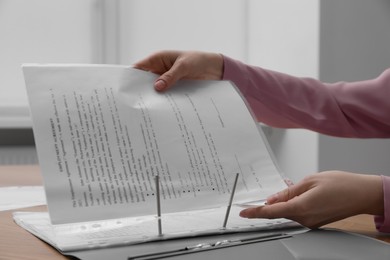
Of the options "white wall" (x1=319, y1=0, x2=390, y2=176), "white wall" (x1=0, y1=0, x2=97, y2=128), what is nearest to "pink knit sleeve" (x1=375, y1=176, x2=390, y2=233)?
"white wall" (x1=319, y1=0, x2=390, y2=176)

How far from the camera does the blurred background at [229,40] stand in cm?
199

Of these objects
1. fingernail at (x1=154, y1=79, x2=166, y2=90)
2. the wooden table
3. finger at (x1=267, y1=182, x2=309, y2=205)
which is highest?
fingernail at (x1=154, y1=79, x2=166, y2=90)

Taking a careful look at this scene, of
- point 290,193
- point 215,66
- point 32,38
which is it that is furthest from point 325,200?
point 32,38

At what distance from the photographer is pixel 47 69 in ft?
2.13

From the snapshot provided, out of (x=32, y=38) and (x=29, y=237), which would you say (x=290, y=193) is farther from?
(x=32, y=38)

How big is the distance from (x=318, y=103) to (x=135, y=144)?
54 centimetres

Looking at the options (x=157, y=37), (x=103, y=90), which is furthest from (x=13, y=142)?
(x=103, y=90)

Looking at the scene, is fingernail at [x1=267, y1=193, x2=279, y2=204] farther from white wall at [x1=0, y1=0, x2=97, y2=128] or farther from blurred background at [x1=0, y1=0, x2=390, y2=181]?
white wall at [x1=0, y1=0, x2=97, y2=128]

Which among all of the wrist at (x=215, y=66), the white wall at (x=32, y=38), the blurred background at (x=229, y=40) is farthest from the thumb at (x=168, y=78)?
the white wall at (x=32, y=38)

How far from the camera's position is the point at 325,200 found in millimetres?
591

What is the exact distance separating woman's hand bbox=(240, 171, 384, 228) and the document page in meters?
0.05

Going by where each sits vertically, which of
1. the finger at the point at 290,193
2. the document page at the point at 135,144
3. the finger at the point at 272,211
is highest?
the document page at the point at 135,144

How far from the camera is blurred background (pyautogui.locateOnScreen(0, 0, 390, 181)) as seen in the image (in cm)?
199

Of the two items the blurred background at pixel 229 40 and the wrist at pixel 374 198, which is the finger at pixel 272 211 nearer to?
the wrist at pixel 374 198
